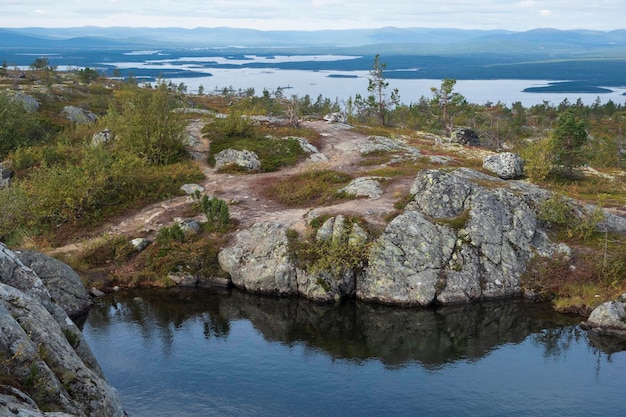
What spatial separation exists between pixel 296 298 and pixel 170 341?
11.9m

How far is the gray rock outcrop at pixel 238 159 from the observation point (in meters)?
68.7

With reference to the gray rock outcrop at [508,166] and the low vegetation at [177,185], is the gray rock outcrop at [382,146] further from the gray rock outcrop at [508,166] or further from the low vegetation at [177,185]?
the gray rock outcrop at [508,166]

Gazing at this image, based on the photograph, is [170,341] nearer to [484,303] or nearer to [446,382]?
[446,382]

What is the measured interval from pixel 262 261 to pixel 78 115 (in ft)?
237

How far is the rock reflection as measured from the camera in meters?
36.9

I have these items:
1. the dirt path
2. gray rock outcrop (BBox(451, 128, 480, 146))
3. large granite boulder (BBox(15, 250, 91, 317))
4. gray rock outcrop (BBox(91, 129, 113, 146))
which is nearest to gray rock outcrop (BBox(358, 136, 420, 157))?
the dirt path

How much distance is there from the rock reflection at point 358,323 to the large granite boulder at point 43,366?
1386 cm

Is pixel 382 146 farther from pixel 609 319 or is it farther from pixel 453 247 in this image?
pixel 609 319

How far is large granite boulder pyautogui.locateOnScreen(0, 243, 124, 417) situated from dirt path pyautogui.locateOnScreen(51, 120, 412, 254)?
86.8 ft

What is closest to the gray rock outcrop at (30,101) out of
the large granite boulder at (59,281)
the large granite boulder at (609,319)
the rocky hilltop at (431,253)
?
the large granite boulder at (59,281)

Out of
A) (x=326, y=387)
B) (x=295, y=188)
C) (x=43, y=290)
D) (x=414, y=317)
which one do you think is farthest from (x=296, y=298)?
(x=43, y=290)

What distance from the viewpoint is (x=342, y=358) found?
35500mm

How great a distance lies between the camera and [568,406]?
2934 cm

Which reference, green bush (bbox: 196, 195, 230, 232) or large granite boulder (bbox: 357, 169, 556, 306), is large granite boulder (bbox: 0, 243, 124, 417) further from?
large granite boulder (bbox: 357, 169, 556, 306)
